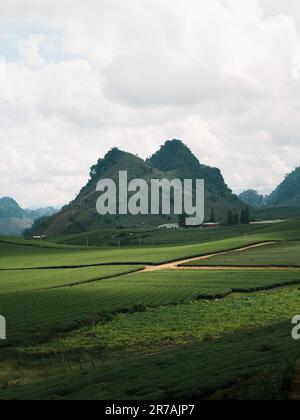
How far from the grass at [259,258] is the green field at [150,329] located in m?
0.25

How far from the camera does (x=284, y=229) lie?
579ft

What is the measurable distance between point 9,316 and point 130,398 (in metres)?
34.6

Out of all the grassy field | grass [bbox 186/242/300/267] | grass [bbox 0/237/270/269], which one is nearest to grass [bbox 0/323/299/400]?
→ the grassy field

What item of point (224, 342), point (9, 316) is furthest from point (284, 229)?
point (224, 342)

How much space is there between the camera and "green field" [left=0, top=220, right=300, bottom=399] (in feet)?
82.4

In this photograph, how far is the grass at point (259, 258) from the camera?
94.7m

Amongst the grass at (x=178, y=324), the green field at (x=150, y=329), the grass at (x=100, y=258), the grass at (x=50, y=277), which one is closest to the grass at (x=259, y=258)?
the green field at (x=150, y=329)

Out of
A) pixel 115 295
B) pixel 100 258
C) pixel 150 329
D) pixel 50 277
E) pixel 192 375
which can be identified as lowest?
pixel 150 329

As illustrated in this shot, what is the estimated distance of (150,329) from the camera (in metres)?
49.6

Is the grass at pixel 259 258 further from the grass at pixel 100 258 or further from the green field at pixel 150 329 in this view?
the grass at pixel 100 258

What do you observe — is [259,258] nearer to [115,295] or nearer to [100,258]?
[100,258]

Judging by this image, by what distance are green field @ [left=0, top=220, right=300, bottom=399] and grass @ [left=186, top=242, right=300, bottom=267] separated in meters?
0.25

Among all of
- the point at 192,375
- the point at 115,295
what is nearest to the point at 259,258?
the point at 115,295

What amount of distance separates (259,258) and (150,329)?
57177 millimetres
